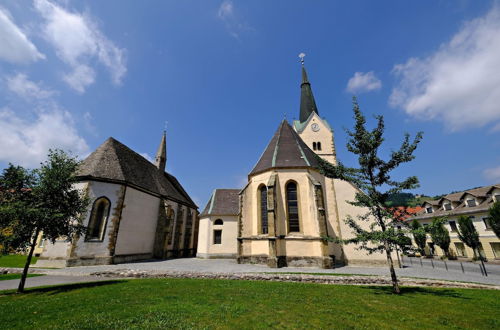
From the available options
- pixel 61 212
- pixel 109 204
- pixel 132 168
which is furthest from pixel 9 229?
pixel 132 168

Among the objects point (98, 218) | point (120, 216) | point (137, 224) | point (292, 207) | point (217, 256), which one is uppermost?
point (292, 207)

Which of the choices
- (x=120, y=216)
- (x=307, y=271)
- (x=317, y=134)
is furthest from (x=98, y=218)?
(x=317, y=134)

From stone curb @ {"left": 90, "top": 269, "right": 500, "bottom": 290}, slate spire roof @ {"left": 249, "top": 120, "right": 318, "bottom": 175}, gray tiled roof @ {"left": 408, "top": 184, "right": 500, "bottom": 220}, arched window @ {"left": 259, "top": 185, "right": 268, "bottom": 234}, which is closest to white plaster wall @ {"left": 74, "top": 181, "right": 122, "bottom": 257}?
stone curb @ {"left": 90, "top": 269, "right": 500, "bottom": 290}

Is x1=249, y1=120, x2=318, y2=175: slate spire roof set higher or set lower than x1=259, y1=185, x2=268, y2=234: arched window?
higher

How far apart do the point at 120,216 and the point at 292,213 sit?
48.3 feet

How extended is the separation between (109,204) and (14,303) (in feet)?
39.4

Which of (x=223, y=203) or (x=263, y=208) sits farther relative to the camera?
(x=223, y=203)

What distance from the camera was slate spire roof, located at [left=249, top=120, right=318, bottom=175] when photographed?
18.8m

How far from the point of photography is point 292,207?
17.7m

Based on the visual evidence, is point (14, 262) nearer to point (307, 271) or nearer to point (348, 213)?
point (307, 271)

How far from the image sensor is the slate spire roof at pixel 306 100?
31141 millimetres

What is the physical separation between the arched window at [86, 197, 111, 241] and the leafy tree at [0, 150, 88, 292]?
25.3 ft

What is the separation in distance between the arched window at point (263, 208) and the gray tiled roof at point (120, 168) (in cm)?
1183

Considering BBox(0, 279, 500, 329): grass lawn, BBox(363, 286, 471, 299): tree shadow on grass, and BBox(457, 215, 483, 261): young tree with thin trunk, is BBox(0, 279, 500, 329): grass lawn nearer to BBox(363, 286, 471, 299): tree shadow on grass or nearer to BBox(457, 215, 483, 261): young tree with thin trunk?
BBox(363, 286, 471, 299): tree shadow on grass
